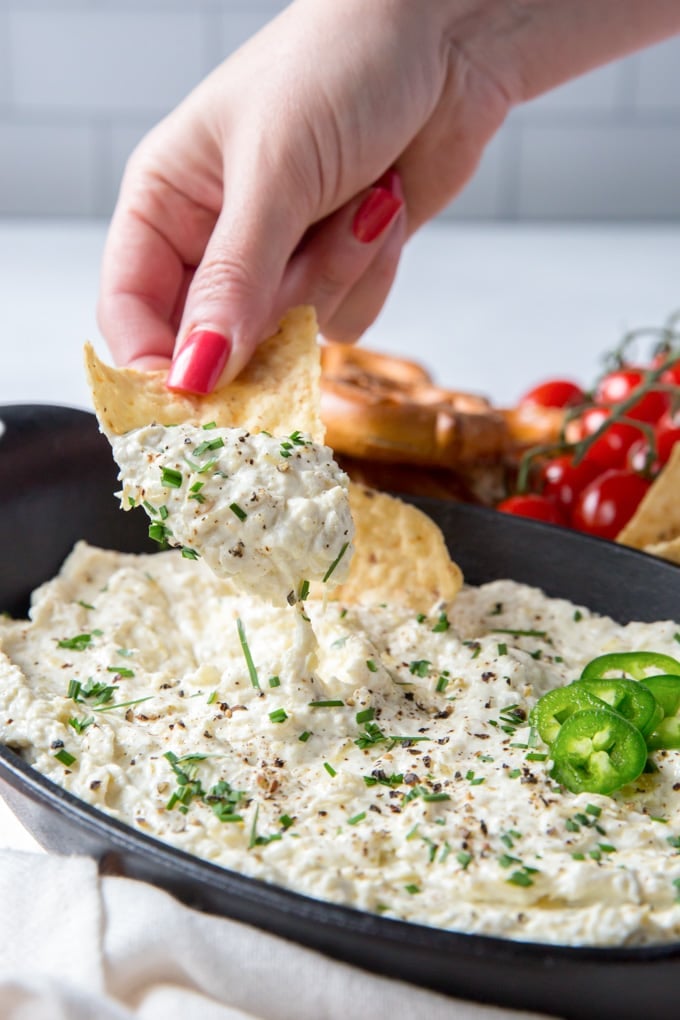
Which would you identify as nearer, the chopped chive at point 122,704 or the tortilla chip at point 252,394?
the chopped chive at point 122,704

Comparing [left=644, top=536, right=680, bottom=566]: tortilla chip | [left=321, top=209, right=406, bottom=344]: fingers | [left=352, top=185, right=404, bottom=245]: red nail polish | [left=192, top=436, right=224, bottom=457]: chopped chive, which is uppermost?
[left=352, top=185, right=404, bottom=245]: red nail polish

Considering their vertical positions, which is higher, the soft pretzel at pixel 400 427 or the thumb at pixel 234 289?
the thumb at pixel 234 289

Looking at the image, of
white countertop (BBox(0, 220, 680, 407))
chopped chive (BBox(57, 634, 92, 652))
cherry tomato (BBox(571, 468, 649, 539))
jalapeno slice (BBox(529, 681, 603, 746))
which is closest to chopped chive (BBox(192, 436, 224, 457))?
chopped chive (BBox(57, 634, 92, 652))

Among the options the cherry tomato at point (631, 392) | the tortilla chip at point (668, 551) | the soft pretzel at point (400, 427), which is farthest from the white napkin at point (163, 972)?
the cherry tomato at point (631, 392)

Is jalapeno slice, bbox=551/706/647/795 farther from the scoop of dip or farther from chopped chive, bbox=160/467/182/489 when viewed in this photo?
chopped chive, bbox=160/467/182/489

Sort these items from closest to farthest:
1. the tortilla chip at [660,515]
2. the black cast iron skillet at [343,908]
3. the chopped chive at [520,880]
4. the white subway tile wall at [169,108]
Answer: the black cast iron skillet at [343,908]
the chopped chive at [520,880]
the tortilla chip at [660,515]
the white subway tile wall at [169,108]

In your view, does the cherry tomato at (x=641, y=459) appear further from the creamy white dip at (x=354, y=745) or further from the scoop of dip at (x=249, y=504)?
the scoop of dip at (x=249, y=504)

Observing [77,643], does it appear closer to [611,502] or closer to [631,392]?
[611,502]
